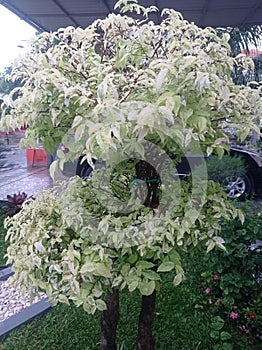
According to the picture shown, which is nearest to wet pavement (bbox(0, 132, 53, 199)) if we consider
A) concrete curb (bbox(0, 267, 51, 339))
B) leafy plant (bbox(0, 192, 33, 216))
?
leafy plant (bbox(0, 192, 33, 216))

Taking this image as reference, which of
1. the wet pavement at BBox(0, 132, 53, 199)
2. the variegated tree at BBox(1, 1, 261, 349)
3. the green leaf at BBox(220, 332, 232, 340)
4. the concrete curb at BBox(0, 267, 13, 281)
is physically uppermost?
the variegated tree at BBox(1, 1, 261, 349)

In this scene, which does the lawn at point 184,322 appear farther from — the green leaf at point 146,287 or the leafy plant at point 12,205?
the leafy plant at point 12,205

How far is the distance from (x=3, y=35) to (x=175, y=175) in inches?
198

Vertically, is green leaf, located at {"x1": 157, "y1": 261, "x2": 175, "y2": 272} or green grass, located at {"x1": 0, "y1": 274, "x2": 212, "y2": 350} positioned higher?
green leaf, located at {"x1": 157, "y1": 261, "x2": 175, "y2": 272}

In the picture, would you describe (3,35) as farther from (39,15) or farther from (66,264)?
(66,264)

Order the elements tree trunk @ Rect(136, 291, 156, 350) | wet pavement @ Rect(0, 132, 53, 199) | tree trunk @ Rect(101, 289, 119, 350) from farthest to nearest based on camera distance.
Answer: wet pavement @ Rect(0, 132, 53, 199) → tree trunk @ Rect(101, 289, 119, 350) → tree trunk @ Rect(136, 291, 156, 350)

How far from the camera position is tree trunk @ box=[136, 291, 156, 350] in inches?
62.5

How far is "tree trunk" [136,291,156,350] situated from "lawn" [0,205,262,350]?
0.31 m

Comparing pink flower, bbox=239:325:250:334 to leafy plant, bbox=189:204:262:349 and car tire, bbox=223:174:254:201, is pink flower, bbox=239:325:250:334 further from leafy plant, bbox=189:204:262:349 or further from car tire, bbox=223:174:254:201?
car tire, bbox=223:174:254:201

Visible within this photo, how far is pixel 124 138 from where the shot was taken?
953mm

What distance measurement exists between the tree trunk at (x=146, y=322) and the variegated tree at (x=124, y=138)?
0.01 meters

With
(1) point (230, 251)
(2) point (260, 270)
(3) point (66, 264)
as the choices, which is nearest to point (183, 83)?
(3) point (66, 264)

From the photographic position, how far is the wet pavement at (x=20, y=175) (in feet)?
19.7

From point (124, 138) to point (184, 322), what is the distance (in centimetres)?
163
